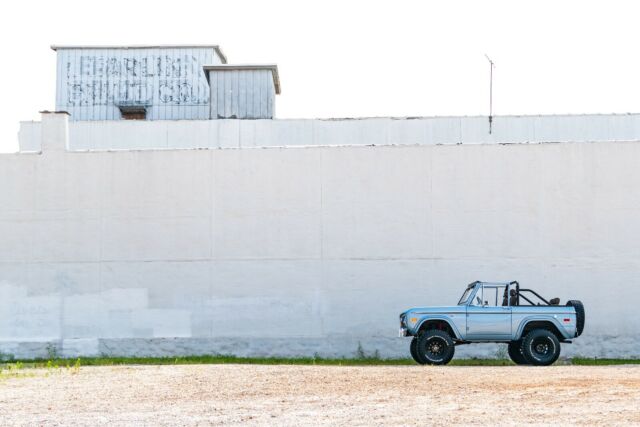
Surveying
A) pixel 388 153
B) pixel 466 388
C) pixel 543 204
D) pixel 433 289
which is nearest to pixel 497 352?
pixel 433 289

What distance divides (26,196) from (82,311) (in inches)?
137

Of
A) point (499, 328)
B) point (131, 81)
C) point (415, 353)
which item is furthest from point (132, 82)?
point (499, 328)

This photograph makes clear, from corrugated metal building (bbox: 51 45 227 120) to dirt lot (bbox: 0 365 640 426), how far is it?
65.6 feet

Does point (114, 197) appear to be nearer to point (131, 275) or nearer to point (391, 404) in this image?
point (131, 275)

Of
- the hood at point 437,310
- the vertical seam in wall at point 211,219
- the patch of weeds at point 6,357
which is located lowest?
the patch of weeds at point 6,357

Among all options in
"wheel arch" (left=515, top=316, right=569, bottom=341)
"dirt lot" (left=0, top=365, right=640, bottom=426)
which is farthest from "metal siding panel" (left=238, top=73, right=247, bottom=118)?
"dirt lot" (left=0, top=365, right=640, bottom=426)

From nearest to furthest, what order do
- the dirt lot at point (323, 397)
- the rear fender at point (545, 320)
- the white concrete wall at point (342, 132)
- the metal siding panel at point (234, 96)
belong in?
the dirt lot at point (323, 397), the rear fender at point (545, 320), the white concrete wall at point (342, 132), the metal siding panel at point (234, 96)

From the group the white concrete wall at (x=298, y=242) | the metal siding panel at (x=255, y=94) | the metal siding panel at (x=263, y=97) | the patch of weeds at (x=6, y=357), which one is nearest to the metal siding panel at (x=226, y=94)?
the metal siding panel at (x=255, y=94)

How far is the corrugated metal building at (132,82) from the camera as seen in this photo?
39.3 meters

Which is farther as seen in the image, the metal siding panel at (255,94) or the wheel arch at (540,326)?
the metal siding panel at (255,94)

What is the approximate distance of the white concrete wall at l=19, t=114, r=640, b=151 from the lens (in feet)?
116

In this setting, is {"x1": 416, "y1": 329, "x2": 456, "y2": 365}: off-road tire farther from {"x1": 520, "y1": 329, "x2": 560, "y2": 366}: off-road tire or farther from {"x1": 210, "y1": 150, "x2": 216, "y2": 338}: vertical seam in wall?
{"x1": 210, "y1": 150, "x2": 216, "y2": 338}: vertical seam in wall

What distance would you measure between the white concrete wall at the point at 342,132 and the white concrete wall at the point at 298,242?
23.5ft

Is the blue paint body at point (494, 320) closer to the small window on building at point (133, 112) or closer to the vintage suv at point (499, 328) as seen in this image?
the vintage suv at point (499, 328)
